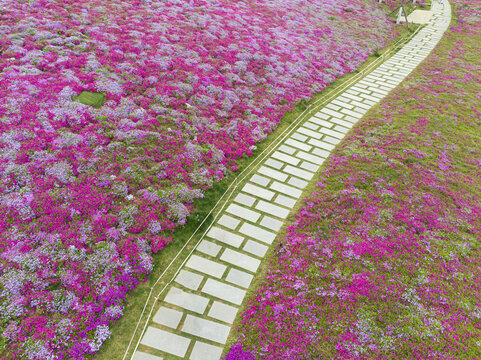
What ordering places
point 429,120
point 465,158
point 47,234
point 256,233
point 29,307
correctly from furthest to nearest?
point 429,120 < point 465,158 < point 256,233 < point 47,234 < point 29,307

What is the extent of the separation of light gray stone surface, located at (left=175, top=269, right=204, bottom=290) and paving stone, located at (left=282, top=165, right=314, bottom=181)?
27.2 feet

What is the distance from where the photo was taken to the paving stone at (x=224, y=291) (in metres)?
11.6

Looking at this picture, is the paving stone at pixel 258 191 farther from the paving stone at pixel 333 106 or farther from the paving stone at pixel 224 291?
the paving stone at pixel 333 106

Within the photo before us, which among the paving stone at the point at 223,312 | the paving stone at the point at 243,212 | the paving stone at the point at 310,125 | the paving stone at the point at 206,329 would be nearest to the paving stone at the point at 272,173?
the paving stone at the point at 243,212

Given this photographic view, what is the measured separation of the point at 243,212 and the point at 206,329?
19.1 ft

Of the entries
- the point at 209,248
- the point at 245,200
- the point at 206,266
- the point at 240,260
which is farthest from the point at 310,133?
the point at 206,266

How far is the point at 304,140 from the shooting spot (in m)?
20.2

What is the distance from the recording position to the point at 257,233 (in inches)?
553

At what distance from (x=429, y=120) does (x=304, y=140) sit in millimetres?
10315

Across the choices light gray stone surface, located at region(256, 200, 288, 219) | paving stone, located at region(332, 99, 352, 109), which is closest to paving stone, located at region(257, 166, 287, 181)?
light gray stone surface, located at region(256, 200, 288, 219)

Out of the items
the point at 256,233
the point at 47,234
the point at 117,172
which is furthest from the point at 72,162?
the point at 256,233

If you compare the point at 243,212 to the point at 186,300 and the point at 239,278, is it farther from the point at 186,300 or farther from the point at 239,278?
the point at 186,300

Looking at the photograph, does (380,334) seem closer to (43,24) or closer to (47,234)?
(47,234)

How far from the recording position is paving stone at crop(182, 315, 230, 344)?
10430 millimetres
